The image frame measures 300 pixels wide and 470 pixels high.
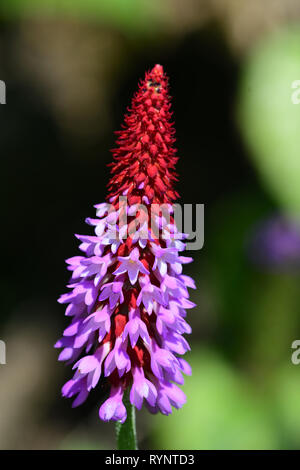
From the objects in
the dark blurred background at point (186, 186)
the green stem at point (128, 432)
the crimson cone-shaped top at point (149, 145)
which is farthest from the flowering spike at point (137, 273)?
Answer: the dark blurred background at point (186, 186)

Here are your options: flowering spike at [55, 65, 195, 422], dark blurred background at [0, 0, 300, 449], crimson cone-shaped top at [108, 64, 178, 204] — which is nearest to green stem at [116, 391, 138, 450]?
flowering spike at [55, 65, 195, 422]

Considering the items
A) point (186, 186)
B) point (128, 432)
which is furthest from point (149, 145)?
point (186, 186)

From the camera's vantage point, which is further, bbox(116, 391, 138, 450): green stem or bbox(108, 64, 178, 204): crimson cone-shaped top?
bbox(116, 391, 138, 450): green stem

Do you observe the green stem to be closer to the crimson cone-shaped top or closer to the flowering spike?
the flowering spike

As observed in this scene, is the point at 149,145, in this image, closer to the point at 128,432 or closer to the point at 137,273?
the point at 137,273

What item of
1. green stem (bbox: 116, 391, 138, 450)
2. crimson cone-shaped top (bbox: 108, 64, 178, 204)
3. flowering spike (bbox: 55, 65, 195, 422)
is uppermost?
crimson cone-shaped top (bbox: 108, 64, 178, 204)

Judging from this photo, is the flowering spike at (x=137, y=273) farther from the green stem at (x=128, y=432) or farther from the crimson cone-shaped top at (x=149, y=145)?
the green stem at (x=128, y=432)

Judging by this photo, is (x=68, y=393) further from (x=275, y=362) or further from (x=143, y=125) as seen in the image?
(x=275, y=362)
